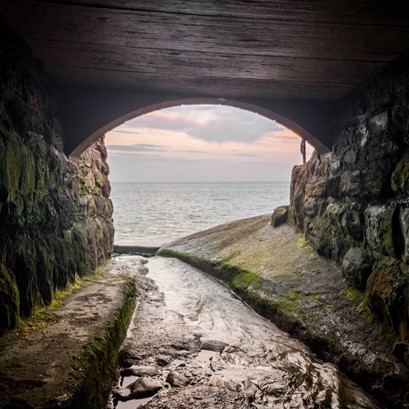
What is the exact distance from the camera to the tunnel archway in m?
6.01

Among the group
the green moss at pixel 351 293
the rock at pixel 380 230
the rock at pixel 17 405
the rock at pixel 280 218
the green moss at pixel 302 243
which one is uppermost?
the rock at pixel 380 230

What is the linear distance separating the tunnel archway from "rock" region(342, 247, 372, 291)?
6.73ft

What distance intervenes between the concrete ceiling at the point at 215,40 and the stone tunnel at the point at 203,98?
0.06ft

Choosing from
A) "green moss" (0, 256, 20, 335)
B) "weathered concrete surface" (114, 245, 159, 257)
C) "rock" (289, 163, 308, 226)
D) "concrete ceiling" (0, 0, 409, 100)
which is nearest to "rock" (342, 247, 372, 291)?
"concrete ceiling" (0, 0, 409, 100)

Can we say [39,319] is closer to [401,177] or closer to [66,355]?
[66,355]

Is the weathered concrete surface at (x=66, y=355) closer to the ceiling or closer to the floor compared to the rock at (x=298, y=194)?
closer to the floor

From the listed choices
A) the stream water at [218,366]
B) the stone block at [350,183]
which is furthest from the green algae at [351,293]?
the stone block at [350,183]

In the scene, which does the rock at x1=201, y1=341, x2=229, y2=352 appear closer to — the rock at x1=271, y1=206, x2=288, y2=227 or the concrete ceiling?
the concrete ceiling

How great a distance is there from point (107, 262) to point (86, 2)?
622 centimetres

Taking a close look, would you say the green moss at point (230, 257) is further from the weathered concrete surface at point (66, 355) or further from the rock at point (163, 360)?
the rock at point (163, 360)

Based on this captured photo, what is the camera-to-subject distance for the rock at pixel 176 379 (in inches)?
144

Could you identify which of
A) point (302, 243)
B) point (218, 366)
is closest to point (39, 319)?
point (218, 366)

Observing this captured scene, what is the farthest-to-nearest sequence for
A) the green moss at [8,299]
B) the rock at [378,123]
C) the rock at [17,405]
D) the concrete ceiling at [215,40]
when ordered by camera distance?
the rock at [378,123] < the green moss at [8,299] < the concrete ceiling at [215,40] < the rock at [17,405]

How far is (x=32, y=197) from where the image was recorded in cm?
440
